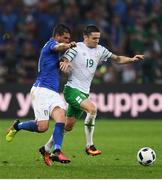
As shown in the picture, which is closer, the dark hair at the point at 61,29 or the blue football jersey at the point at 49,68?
the dark hair at the point at 61,29

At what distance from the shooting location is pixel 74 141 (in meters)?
16.7

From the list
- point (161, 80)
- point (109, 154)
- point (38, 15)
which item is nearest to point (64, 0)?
point (38, 15)

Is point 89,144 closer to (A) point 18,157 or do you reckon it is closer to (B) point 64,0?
(A) point 18,157

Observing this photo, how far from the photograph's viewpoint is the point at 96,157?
13.1 meters

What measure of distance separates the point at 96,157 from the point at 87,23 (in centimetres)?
1090

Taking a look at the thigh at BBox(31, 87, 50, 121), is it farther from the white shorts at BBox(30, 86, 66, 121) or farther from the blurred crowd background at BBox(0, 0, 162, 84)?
the blurred crowd background at BBox(0, 0, 162, 84)

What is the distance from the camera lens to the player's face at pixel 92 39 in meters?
12.7

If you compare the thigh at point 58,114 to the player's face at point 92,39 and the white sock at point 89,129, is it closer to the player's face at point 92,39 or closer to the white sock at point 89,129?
the white sock at point 89,129

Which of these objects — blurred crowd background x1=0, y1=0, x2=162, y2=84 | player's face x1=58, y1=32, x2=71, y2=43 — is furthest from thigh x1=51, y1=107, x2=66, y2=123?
blurred crowd background x1=0, y1=0, x2=162, y2=84

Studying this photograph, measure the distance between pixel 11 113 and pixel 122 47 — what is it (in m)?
3.65

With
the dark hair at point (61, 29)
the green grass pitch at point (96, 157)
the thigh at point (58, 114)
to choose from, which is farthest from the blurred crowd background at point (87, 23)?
the thigh at point (58, 114)

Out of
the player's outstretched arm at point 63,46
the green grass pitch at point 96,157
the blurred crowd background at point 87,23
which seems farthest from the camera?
the blurred crowd background at point 87,23

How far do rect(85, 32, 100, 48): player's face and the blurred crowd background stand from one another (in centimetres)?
943

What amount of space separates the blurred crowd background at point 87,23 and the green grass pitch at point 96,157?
6.55ft
